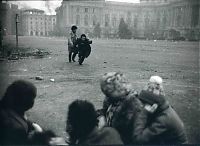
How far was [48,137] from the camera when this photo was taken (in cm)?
225

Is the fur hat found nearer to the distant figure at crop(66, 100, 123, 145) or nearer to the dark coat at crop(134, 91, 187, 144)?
the dark coat at crop(134, 91, 187, 144)

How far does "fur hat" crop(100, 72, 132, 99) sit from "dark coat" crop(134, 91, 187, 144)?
217 mm

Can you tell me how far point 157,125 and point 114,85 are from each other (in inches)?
21.5

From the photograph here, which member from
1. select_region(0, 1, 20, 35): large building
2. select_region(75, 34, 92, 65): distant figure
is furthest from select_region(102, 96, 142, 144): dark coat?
select_region(75, 34, 92, 65): distant figure

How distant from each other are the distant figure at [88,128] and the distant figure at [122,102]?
413 mm

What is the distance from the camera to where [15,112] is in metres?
2.34

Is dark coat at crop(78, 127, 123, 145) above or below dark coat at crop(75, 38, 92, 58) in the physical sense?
below

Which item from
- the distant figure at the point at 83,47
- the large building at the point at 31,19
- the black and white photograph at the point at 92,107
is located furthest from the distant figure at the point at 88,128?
the distant figure at the point at 83,47

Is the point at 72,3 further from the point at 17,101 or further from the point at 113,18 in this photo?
the point at 17,101

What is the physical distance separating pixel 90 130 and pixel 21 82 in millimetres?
675

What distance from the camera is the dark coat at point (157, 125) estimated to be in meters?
2.66

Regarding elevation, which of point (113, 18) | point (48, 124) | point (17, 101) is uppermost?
point (113, 18)

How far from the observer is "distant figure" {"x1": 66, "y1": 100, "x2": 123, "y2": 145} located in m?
2.27

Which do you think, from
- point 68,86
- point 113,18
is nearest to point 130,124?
point 68,86
